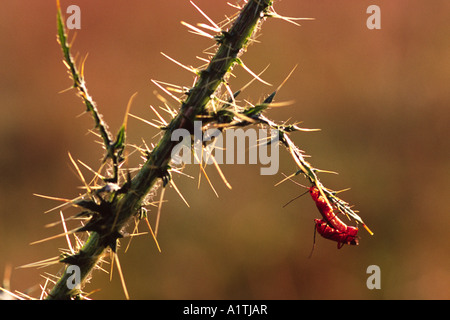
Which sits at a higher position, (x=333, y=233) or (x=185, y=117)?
(x=185, y=117)

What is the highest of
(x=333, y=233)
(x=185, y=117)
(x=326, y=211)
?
(x=185, y=117)

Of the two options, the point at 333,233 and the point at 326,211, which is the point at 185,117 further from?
the point at 333,233

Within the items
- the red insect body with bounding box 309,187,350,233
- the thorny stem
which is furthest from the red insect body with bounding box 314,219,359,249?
the thorny stem

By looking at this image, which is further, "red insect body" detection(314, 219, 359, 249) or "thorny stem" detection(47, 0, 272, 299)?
"red insect body" detection(314, 219, 359, 249)

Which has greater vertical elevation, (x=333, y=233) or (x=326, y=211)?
(x=326, y=211)

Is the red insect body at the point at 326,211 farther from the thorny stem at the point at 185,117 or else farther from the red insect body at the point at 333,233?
the thorny stem at the point at 185,117

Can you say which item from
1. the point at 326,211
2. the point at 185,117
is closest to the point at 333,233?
the point at 326,211

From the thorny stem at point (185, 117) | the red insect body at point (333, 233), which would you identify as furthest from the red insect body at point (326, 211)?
the thorny stem at point (185, 117)

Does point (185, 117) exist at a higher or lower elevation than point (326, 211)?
higher

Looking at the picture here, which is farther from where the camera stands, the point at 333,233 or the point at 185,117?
the point at 333,233

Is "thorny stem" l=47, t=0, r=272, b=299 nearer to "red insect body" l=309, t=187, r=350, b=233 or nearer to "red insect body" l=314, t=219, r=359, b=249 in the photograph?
"red insect body" l=309, t=187, r=350, b=233

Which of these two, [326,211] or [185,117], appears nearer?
[185,117]
